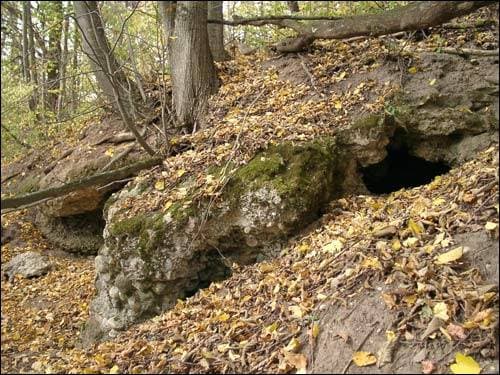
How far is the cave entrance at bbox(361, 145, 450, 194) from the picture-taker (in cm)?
660

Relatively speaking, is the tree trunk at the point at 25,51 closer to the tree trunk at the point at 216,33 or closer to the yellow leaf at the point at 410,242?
the tree trunk at the point at 216,33

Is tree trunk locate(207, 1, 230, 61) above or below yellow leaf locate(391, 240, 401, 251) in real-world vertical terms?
above

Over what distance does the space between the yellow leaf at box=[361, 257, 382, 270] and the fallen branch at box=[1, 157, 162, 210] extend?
3384mm

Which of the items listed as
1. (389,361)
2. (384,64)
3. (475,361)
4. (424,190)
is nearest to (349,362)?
(389,361)

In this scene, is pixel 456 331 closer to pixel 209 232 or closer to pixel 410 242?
pixel 410 242

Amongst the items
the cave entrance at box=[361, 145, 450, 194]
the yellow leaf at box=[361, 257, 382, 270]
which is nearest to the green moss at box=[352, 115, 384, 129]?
the cave entrance at box=[361, 145, 450, 194]

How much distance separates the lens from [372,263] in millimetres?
3840

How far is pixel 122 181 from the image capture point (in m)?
6.15

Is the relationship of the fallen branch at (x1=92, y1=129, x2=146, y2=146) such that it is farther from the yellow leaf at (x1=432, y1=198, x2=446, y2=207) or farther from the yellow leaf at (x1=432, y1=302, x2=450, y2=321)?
the yellow leaf at (x1=432, y1=302, x2=450, y2=321)

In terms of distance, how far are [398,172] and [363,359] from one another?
424 centimetres

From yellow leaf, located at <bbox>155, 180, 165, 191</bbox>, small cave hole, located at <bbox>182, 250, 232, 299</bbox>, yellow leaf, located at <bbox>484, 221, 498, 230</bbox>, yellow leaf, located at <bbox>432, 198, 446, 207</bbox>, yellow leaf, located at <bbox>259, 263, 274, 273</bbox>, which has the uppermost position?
yellow leaf, located at <bbox>155, 180, 165, 191</bbox>

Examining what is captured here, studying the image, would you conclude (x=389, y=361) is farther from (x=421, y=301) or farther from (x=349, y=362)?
(x=421, y=301)

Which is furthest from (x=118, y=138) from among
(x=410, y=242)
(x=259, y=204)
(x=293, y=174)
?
(x=410, y=242)

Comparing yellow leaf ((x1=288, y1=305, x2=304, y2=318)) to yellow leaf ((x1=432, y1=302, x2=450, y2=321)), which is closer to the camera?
yellow leaf ((x1=432, y1=302, x2=450, y2=321))
